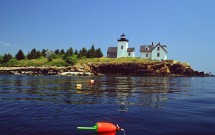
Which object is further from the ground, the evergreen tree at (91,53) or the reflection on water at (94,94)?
the evergreen tree at (91,53)

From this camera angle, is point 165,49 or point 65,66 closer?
point 65,66

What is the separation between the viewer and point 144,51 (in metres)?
124

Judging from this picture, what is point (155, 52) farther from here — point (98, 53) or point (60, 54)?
point (60, 54)

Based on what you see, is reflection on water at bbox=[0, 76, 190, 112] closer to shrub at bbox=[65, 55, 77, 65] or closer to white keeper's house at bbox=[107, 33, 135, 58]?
shrub at bbox=[65, 55, 77, 65]

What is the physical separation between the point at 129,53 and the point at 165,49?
1901 centimetres

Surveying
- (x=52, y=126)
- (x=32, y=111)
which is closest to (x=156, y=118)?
(x=52, y=126)

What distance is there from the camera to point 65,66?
112m

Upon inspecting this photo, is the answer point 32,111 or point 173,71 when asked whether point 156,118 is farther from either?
point 173,71

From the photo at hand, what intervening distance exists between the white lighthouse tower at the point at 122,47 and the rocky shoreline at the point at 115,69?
1814 centimetres

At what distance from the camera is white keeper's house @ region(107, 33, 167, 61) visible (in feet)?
397

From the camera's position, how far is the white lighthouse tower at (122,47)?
12631 cm

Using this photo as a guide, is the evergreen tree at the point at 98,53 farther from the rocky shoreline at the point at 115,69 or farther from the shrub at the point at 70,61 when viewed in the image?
the rocky shoreline at the point at 115,69

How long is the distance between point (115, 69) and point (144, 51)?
22191mm

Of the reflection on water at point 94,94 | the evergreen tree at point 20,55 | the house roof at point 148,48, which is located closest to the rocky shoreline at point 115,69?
the house roof at point 148,48
